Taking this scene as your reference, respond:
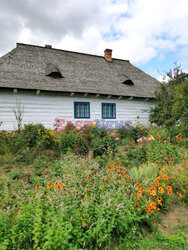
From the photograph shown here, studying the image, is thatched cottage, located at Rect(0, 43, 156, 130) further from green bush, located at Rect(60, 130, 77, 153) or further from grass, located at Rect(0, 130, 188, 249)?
grass, located at Rect(0, 130, 188, 249)

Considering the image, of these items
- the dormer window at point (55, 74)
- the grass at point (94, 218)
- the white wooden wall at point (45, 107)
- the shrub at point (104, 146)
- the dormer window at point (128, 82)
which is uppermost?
the dormer window at point (128, 82)

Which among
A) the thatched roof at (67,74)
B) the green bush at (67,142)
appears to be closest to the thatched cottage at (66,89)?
the thatched roof at (67,74)

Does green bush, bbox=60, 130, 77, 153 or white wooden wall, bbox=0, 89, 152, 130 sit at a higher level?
white wooden wall, bbox=0, 89, 152, 130

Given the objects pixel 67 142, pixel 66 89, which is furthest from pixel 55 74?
pixel 67 142

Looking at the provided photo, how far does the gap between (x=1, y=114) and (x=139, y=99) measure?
9202mm

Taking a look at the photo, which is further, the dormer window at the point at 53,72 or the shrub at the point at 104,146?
the dormer window at the point at 53,72

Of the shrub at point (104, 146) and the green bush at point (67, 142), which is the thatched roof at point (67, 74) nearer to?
the green bush at point (67, 142)

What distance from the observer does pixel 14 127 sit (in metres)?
9.05

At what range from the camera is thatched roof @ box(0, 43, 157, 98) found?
9.97m

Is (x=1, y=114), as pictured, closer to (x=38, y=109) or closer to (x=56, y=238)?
(x=38, y=109)

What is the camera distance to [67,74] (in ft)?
38.9

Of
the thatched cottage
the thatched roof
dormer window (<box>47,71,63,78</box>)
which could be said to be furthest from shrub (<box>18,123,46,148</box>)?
dormer window (<box>47,71,63,78</box>)

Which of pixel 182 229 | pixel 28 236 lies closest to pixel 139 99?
pixel 182 229

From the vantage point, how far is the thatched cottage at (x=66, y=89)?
9.57 metres
